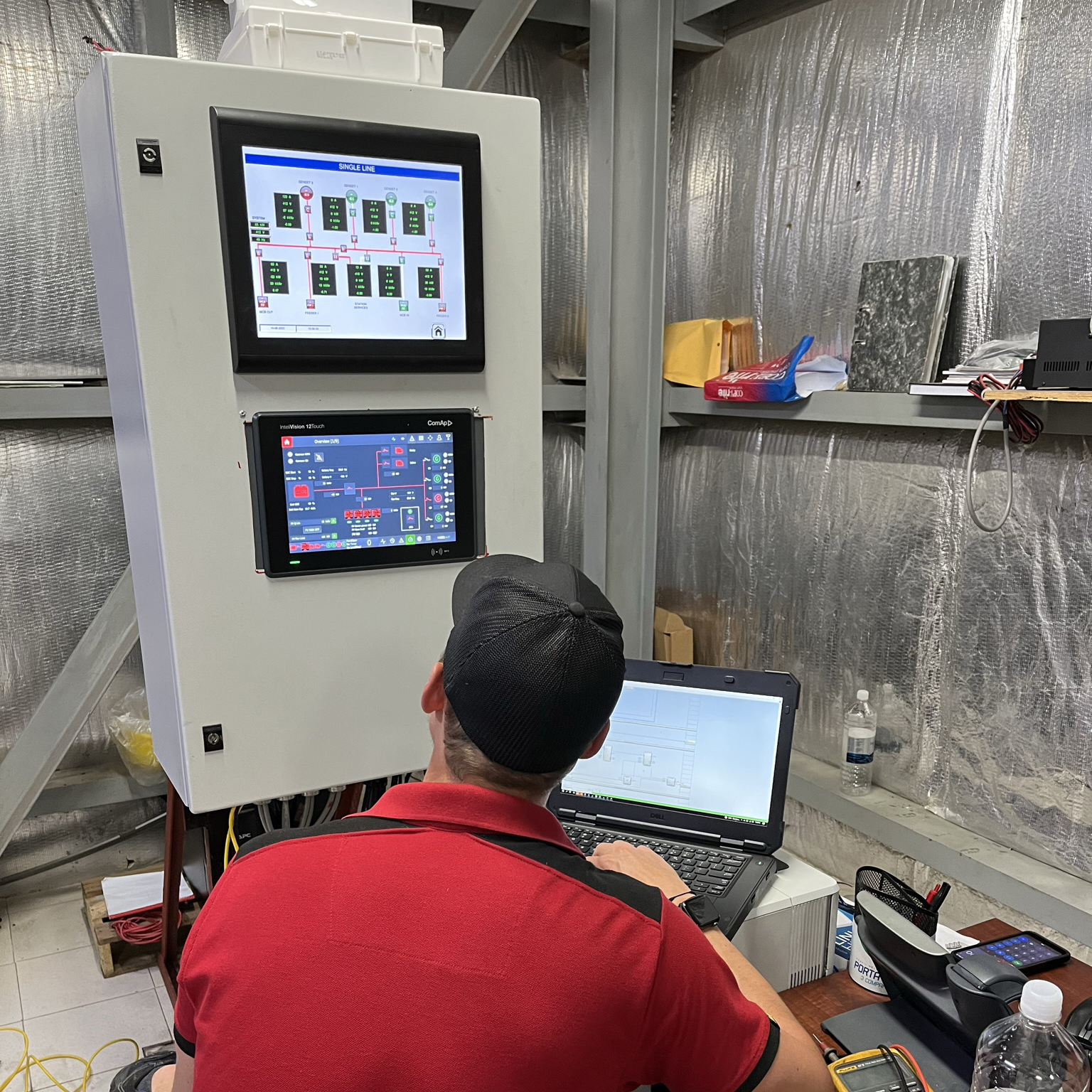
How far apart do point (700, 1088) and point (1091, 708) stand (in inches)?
61.6

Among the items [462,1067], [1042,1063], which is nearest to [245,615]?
[462,1067]

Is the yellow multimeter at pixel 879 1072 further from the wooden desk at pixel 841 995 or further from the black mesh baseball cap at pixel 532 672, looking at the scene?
the black mesh baseball cap at pixel 532 672

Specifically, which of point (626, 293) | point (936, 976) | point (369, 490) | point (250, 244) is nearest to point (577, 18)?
point (626, 293)

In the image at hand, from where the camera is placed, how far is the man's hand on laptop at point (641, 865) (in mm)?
1218

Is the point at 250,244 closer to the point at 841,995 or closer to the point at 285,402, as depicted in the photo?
the point at 285,402

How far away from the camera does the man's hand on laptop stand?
1218 millimetres

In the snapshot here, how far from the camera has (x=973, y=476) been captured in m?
2.23

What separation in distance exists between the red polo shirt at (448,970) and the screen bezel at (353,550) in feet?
2.10

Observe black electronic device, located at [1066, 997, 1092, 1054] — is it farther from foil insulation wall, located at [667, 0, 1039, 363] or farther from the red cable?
the red cable

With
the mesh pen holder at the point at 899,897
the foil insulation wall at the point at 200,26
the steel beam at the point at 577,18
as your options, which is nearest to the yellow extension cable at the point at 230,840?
the mesh pen holder at the point at 899,897

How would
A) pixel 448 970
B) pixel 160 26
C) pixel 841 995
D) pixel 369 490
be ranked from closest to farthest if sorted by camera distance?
pixel 448 970, pixel 841 995, pixel 369 490, pixel 160 26

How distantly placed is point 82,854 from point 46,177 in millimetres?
2035

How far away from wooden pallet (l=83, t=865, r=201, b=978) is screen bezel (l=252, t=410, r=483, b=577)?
1.41 m

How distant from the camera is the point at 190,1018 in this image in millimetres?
960
